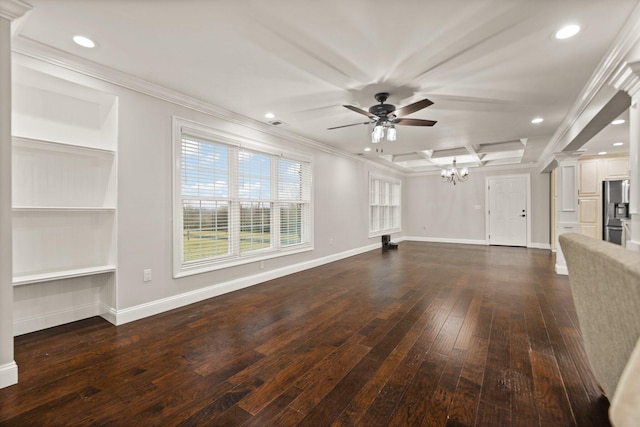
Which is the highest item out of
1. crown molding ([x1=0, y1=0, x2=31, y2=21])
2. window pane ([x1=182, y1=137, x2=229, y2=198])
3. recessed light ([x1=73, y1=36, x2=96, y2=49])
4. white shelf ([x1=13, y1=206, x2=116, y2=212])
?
recessed light ([x1=73, y1=36, x2=96, y2=49])

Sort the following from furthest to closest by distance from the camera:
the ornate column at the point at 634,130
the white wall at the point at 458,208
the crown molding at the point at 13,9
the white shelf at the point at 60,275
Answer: the white wall at the point at 458,208, the white shelf at the point at 60,275, the ornate column at the point at 634,130, the crown molding at the point at 13,9

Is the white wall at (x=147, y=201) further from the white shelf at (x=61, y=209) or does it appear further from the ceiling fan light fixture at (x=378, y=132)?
the ceiling fan light fixture at (x=378, y=132)

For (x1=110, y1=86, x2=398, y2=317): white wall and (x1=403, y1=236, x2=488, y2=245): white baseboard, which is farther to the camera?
(x1=403, y1=236, x2=488, y2=245): white baseboard

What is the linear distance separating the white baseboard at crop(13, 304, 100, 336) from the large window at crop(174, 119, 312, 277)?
0.90 metres

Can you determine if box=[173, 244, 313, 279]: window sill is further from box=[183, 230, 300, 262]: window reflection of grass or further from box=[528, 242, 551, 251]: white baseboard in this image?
box=[528, 242, 551, 251]: white baseboard

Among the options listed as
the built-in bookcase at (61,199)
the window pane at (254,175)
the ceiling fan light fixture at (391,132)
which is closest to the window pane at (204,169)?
the window pane at (254,175)

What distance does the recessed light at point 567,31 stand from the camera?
82.0 inches

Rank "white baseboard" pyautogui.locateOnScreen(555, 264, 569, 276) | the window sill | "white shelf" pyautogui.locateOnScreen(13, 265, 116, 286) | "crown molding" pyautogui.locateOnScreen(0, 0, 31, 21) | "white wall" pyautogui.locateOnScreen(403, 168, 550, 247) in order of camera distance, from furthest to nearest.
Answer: "white wall" pyautogui.locateOnScreen(403, 168, 550, 247) < "white baseboard" pyautogui.locateOnScreen(555, 264, 569, 276) < the window sill < "white shelf" pyautogui.locateOnScreen(13, 265, 116, 286) < "crown molding" pyautogui.locateOnScreen(0, 0, 31, 21)

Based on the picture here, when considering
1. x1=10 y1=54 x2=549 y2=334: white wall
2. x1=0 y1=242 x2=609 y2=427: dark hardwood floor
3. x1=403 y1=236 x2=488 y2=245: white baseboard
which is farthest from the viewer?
x1=403 y1=236 x2=488 y2=245: white baseboard

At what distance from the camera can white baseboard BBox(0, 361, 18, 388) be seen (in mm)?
1856

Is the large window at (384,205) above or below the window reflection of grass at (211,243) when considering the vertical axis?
above

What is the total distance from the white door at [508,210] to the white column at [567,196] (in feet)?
11.5

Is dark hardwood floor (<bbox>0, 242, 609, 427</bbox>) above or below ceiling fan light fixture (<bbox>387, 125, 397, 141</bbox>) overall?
below

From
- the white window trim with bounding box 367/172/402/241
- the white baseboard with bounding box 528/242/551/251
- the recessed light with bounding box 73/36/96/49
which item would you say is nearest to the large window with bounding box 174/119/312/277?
the recessed light with bounding box 73/36/96/49
